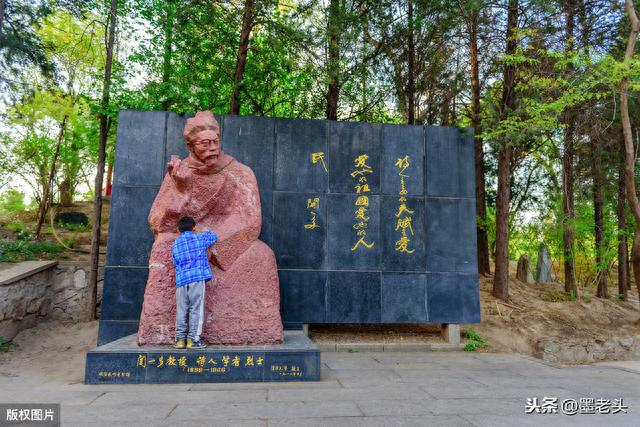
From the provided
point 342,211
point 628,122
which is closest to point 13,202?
point 342,211

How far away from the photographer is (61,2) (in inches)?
334

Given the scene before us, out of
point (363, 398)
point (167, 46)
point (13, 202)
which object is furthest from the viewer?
point (13, 202)

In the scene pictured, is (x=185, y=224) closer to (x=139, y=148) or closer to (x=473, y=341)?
(x=139, y=148)

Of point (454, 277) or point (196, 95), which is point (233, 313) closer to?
point (454, 277)

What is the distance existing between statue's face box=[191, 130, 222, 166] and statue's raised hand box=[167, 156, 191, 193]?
24 cm

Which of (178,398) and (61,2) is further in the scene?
(61,2)

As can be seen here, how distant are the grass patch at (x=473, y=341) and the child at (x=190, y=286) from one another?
433 cm

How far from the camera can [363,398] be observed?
12.4 ft

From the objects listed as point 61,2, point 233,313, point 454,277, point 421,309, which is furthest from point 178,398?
point 61,2

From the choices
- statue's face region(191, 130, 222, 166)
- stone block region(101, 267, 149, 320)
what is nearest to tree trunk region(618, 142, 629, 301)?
statue's face region(191, 130, 222, 166)

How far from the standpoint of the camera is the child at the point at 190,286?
4.50m

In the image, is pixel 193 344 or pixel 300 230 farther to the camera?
pixel 300 230

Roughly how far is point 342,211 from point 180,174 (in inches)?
104

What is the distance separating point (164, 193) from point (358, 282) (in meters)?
3.15
